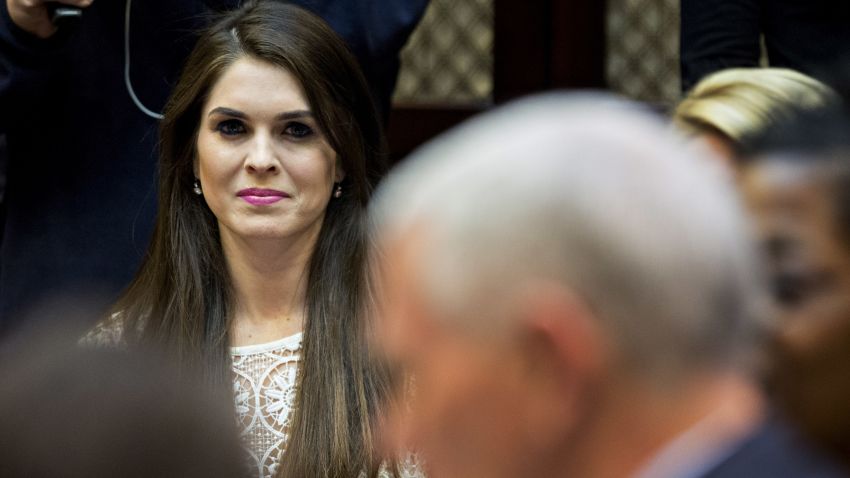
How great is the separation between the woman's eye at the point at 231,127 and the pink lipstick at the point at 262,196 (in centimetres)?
14

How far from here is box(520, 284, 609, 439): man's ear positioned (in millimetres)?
1168

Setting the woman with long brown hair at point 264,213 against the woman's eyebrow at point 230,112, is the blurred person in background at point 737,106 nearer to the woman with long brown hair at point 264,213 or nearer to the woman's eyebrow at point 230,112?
the woman with long brown hair at point 264,213

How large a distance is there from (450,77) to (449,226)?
3490 millimetres

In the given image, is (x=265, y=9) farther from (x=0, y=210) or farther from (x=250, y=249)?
(x=0, y=210)

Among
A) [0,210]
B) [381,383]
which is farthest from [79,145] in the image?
[381,383]

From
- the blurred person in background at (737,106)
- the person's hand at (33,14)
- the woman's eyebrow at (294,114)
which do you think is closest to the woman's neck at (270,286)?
the woman's eyebrow at (294,114)

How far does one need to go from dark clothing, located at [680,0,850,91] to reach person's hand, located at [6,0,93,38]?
147cm

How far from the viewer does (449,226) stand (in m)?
1.24

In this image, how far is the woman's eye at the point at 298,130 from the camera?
10.4 feet

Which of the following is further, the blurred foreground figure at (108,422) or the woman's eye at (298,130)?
the woman's eye at (298,130)

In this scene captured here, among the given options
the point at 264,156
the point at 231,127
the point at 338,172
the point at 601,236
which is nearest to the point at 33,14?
the point at 231,127

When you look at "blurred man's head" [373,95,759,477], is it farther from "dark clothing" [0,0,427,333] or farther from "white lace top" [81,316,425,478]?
"dark clothing" [0,0,427,333]

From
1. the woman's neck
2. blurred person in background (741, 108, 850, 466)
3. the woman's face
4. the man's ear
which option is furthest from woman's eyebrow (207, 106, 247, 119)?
the man's ear

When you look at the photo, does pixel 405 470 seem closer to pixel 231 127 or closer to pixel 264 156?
pixel 264 156
